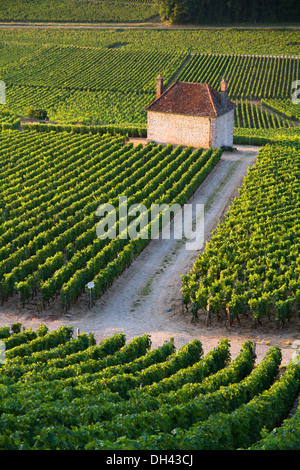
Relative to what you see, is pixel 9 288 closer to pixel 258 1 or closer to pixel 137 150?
pixel 137 150

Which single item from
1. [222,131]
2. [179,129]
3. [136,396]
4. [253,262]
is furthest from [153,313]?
[222,131]

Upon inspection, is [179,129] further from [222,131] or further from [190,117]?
[222,131]

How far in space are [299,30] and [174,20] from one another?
79.9 ft

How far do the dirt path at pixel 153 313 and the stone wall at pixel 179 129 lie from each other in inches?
729

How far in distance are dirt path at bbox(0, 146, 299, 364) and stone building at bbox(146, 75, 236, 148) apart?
18.5 metres

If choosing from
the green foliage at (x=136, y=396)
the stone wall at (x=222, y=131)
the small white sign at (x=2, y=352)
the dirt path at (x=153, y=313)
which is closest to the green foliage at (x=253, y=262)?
the dirt path at (x=153, y=313)

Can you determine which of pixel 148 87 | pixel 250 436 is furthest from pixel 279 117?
pixel 250 436

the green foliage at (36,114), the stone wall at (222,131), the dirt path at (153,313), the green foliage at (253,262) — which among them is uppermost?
the green foliage at (36,114)

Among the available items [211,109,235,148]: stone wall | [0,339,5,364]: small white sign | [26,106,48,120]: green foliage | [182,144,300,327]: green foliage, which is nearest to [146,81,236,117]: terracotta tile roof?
[211,109,235,148]: stone wall

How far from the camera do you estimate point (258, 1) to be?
130375mm

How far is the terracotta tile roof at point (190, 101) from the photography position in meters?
53.0

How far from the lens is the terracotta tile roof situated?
52969 millimetres

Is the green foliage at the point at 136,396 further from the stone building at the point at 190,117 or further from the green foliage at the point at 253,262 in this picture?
the stone building at the point at 190,117

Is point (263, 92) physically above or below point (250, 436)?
above
